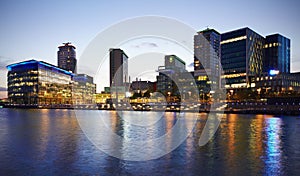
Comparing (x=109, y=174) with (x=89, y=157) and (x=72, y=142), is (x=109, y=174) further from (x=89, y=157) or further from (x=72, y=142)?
(x=72, y=142)

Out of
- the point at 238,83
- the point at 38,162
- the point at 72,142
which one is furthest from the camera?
the point at 238,83

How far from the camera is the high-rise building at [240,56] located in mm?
179000

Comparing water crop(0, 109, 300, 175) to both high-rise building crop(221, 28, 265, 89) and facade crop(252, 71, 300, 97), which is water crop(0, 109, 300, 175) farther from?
high-rise building crop(221, 28, 265, 89)

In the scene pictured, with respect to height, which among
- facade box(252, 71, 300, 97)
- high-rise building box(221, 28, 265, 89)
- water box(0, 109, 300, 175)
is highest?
high-rise building box(221, 28, 265, 89)

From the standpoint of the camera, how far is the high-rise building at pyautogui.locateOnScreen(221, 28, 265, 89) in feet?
587

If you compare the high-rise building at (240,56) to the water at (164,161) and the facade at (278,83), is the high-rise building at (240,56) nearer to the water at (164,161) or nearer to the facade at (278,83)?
the facade at (278,83)

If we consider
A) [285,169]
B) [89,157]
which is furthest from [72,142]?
[285,169]

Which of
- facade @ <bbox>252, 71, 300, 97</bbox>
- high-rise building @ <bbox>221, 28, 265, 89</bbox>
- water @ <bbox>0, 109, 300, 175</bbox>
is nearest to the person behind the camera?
water @ <bbox>0, 109, 300, 175</bbox>

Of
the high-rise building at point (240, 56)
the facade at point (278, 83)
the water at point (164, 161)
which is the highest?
the high-rise building at point (240, 56)

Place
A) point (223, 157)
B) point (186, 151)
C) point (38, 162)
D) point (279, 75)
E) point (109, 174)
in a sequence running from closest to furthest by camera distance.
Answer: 1. point (109, 174)
2. point (38, 162)
3. point (223, 157)
4. point (186, 151)
5. point (279, 75)

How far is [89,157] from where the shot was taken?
20844 mm

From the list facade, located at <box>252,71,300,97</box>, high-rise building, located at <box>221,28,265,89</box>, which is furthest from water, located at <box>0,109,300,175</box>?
high-rise building, located at <box>221,28,265,89</box>

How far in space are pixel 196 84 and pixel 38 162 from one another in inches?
7173

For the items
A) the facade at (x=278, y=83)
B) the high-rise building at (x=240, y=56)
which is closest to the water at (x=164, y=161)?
the facade at (x=278, y=83)
